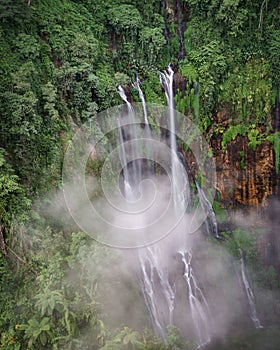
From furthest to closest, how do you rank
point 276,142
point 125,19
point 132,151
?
point 125,19 < point 276,142 < point 132,151

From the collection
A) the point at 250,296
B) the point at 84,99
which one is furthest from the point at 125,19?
the point at 250,296

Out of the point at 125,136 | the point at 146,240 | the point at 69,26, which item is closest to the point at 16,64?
the point at 69,26

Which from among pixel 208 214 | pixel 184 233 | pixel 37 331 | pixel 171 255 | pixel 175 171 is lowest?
pixel 37 331

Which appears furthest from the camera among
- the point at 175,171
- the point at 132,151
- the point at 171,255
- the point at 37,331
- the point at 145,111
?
the point at 175,171

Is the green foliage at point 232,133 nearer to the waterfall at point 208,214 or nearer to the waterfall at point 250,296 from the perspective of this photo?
the waterfall at point 208,214

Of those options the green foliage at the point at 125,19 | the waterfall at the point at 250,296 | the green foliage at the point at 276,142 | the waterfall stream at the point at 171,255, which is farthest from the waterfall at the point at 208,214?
the green foliage at the point at 125,19

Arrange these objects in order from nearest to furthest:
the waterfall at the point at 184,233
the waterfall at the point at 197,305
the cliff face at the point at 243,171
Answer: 1. the waterfall at the point at 197,305
2. the waterfall at the point at 184,233
3. the cliff face at the point at 243,171

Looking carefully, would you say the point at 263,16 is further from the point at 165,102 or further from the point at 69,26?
the point at 69,26

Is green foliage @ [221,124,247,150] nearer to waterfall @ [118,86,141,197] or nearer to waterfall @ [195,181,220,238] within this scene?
waterfall @ [195,181,220,238]

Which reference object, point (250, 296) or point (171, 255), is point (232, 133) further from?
point (250, 296)
